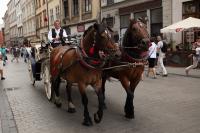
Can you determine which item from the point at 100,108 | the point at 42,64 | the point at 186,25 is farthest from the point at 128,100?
the point at 186,25

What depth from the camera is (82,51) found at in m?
7.04

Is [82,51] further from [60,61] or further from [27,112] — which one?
[27,112]

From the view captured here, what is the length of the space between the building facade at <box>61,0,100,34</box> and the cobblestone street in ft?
66.4

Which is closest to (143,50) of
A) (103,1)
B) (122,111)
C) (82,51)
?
(82,51)

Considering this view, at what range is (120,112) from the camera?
811cm

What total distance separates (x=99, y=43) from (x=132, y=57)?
3.57 ft

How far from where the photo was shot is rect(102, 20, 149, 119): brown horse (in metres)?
7.06

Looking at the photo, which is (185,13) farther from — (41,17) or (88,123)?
(41,17)

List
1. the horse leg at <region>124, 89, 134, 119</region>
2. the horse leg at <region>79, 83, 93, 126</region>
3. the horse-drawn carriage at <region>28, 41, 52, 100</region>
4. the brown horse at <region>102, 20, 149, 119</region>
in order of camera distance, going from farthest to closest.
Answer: the horse-drawn carriage at <region>28, 41, 52, 100</region>
the horse leg at <region>124, 89, 134, 119</region>
the brown horse at <region>102, 20, 149, 119</region>
the horse leg at <region>79, 83, 93, 126</region>

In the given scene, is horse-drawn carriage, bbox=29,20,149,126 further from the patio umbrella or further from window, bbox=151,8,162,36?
window, bbox=151,8,162,36

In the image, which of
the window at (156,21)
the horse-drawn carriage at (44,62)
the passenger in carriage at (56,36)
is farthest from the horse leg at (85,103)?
the window at (156,21)

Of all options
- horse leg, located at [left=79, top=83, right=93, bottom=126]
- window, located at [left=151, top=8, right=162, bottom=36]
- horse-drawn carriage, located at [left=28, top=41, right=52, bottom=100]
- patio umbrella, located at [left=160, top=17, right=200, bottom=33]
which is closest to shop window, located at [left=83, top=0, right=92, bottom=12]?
window, located at [left=151, top=8, right=162, bottom=36]

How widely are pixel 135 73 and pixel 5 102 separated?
4535 mm

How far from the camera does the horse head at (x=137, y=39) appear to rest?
698 cm
